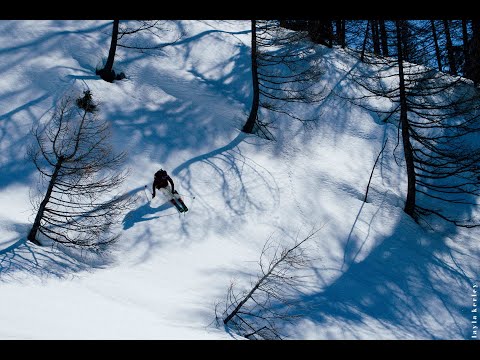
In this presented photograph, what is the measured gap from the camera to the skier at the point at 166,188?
464 inches

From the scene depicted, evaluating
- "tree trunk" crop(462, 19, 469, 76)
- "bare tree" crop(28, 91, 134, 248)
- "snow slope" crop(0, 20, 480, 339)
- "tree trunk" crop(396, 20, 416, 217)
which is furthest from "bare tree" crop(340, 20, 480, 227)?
"bare tree" crop(28, 91, 134, 248)

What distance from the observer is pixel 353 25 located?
24.2m

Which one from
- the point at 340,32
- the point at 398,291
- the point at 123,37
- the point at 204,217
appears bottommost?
the point at 398,291

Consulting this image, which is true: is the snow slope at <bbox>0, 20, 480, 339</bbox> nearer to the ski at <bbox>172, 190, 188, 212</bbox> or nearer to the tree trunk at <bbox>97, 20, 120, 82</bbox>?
the ski at <bbox>172, 190, 188, 212</bbox>

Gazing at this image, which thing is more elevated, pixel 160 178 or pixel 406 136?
pixel 406 136

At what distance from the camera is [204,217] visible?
1212cm

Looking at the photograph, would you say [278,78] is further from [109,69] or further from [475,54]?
[475,54]

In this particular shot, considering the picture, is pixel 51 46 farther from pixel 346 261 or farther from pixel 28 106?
pixel 346 261

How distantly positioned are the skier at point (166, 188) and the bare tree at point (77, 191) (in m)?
0.95

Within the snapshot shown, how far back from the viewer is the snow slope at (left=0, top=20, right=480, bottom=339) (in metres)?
8.34

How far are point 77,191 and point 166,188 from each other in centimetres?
295

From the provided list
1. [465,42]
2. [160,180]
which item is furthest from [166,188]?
[465,42]
